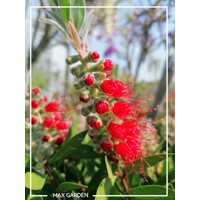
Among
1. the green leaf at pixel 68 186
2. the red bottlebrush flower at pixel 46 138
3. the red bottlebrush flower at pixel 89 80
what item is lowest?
the green leaf at pixel 68 186

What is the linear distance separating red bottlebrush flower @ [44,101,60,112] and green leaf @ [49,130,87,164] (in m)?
0.17

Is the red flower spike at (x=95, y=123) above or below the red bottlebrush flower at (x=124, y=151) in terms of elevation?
above

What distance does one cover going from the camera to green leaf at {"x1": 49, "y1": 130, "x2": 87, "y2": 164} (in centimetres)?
69

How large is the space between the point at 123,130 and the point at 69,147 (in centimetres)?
11

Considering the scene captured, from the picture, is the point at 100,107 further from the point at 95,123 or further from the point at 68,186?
the point at 68,186

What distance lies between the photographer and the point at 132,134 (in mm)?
746

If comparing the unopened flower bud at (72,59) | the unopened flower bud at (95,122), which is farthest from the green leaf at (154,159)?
the unopened flower bud at (72,59)

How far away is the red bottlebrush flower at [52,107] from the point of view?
846 millimetres

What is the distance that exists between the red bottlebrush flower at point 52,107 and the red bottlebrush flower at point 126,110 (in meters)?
0.21

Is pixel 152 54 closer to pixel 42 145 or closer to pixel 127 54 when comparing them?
pixel 127 54

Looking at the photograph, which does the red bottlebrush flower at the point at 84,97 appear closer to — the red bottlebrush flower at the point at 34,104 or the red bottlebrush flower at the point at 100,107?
the red bottlebrush flower at the point at 100,107

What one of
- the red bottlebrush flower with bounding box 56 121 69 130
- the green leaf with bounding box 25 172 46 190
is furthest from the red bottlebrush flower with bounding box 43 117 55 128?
the green leaf with bounding box 25 172 46 190

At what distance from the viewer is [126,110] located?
718 mm
